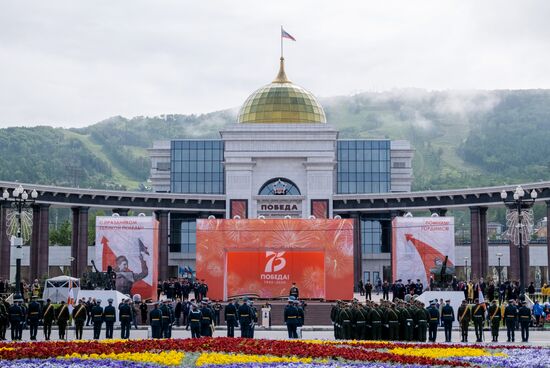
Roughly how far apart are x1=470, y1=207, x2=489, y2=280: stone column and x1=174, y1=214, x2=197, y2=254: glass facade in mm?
24314

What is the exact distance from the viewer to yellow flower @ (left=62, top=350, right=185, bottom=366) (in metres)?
17.8

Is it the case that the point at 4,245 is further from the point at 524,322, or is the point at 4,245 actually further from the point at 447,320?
the point at 524,322

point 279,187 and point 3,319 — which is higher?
point 279,187

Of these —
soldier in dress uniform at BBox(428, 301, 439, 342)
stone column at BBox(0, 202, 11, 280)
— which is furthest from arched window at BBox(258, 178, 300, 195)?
soldier in dress uniform at BBox(428, 301, 439, 342)

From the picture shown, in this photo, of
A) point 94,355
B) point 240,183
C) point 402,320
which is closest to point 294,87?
point 240,183

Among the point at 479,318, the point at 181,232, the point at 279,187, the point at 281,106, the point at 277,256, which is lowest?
the point at 479,318

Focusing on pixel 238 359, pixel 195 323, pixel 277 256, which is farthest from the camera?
pixel 277 256

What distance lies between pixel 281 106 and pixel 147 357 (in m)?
50.5

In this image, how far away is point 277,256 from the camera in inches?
1900

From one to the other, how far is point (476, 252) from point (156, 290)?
2261 cm

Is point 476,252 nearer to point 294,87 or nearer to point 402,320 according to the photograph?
point 294,87

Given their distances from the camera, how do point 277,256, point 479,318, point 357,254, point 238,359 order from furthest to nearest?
point 357,254 < point 277,256 < point 479,318 < point 238,359

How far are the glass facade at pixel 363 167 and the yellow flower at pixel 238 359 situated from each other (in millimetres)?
60975

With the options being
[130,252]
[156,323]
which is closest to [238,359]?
[156,323]
